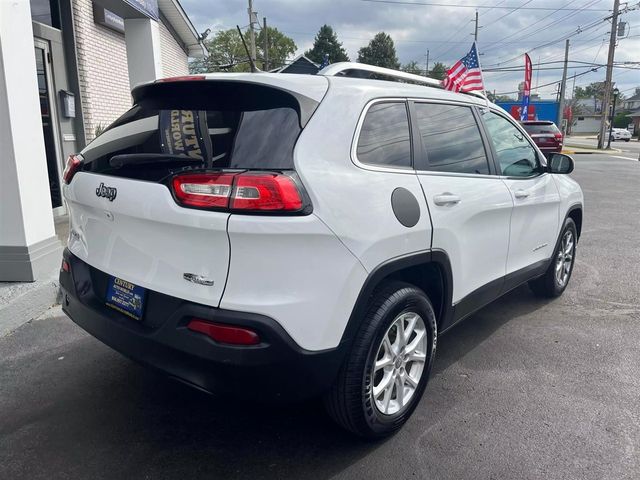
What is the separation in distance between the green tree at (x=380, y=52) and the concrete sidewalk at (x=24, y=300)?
81868 mm

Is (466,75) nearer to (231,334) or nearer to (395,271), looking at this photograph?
(395,271)

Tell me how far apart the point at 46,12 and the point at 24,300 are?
5.38 m

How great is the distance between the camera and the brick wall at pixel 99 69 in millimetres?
8289

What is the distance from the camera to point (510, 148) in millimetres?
3963

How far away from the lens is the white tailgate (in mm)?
2146

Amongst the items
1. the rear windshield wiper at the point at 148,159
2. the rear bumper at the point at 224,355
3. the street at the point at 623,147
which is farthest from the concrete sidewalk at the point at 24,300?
the street at the point at 623,147

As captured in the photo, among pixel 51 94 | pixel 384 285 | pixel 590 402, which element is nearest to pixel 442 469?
pixel 384 285

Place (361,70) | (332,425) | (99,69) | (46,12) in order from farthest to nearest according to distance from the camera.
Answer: (99,69), (46,12), (361,70), (332,425)

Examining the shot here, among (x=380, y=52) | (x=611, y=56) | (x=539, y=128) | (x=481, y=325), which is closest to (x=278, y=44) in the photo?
(x=380, y=52)

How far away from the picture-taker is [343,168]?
237 centimetres

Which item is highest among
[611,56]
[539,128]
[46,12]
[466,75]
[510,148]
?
[611,56]

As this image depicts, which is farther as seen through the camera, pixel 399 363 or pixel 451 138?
pixel 451 138

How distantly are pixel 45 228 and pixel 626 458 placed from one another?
16.0 feet

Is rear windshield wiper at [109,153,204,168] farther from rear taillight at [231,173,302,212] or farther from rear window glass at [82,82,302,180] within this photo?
rear taillight at [231,173,302,212]
